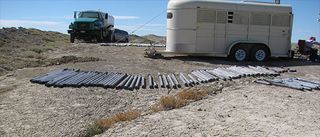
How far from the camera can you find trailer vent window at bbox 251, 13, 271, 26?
2055 cm

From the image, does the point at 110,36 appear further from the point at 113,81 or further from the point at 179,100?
the point at 179,100

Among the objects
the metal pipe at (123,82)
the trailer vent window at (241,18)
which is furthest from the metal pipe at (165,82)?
the trailer vent window at (241,18)

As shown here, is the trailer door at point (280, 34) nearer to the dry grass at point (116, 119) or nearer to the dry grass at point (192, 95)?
the dry grass at point (192, 95)

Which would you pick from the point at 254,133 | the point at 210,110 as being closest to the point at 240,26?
the point at 210,110

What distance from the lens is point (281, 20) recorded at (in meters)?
20.8

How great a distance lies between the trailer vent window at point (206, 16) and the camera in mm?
19922

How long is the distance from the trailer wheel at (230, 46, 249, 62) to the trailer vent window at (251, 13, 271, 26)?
54.6 inches

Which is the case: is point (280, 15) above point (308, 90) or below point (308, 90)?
above

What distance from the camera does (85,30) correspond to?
32.7 m

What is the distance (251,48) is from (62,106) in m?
12.2

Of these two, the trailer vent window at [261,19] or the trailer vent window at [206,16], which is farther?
the trailer vent window at [261,19]

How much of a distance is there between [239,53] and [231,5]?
7.99 ft

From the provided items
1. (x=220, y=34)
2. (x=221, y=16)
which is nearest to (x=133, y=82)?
(x=220, y=34)

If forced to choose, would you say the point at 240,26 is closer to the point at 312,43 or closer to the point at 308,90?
the point at 312,43
